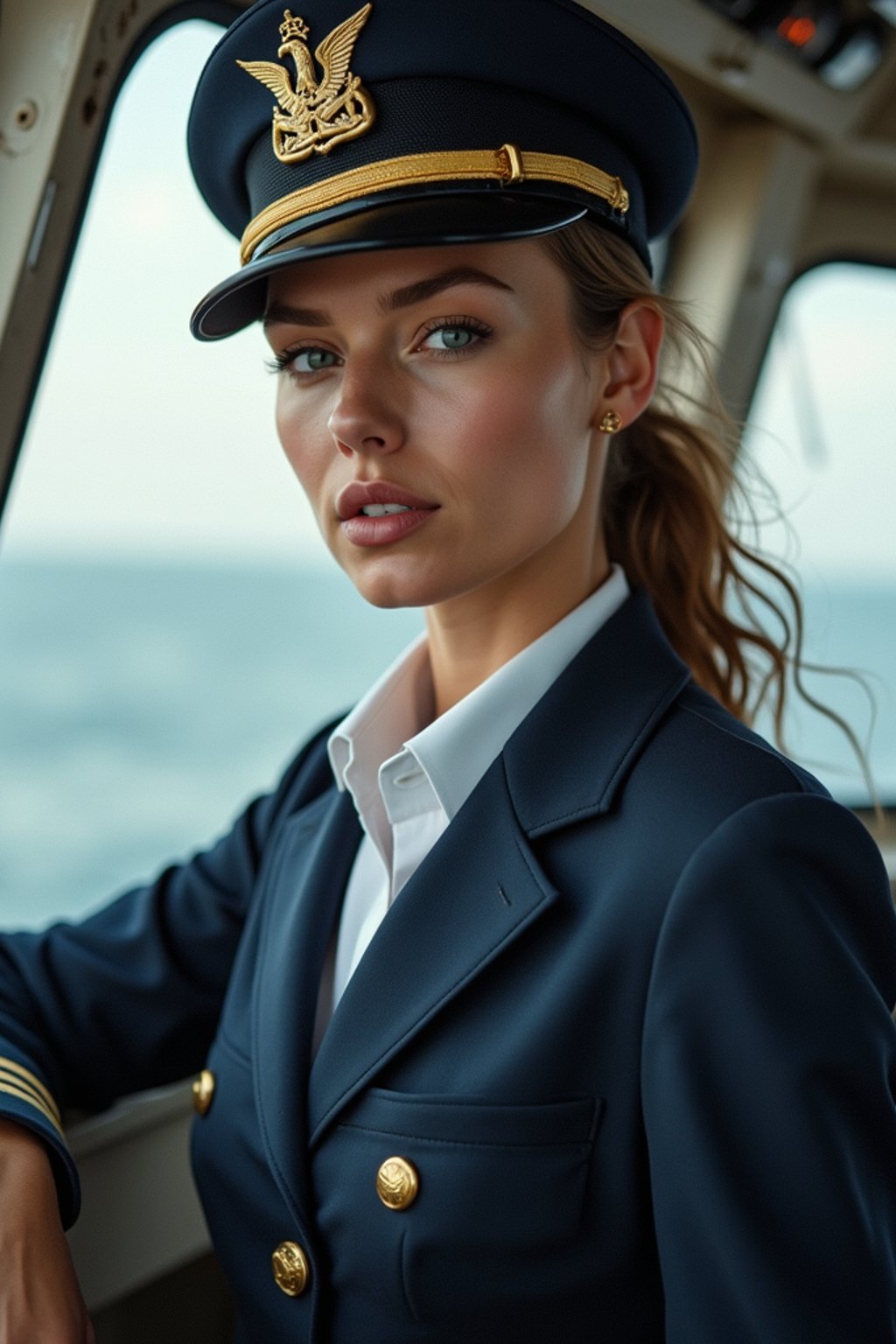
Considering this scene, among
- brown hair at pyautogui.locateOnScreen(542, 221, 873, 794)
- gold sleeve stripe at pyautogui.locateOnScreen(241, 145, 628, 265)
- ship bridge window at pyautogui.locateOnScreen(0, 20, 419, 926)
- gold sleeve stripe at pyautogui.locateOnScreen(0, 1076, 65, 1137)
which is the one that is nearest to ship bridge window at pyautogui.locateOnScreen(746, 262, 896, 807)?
brown hair at pyautogui.locateOnScreen(542, 221, 873, 794)

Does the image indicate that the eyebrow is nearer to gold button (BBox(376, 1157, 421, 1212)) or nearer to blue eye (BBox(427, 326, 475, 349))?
blue eye (BBox(427, 326, 475, 349))

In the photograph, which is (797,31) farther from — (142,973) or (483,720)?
(142,973)

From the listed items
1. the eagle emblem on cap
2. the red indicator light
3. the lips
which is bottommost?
the lips

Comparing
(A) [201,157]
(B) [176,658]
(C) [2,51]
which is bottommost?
(B) [176,658]

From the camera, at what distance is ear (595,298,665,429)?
48.7 inches

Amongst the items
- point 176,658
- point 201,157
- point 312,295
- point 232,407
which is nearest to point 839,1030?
point 312,295

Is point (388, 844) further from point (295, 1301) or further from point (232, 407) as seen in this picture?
point (232, 407)

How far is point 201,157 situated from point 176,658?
88.2ft

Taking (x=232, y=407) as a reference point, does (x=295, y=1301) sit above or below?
below

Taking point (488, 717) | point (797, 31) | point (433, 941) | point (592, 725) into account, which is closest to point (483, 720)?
point (488, 717)

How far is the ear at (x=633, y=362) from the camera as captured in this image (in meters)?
1.24

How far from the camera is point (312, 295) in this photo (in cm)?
114

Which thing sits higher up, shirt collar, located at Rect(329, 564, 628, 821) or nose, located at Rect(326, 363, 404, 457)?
nose, located at Rect(326, 363, 404, 457)

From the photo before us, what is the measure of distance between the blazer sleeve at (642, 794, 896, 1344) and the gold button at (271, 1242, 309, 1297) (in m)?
0.34
